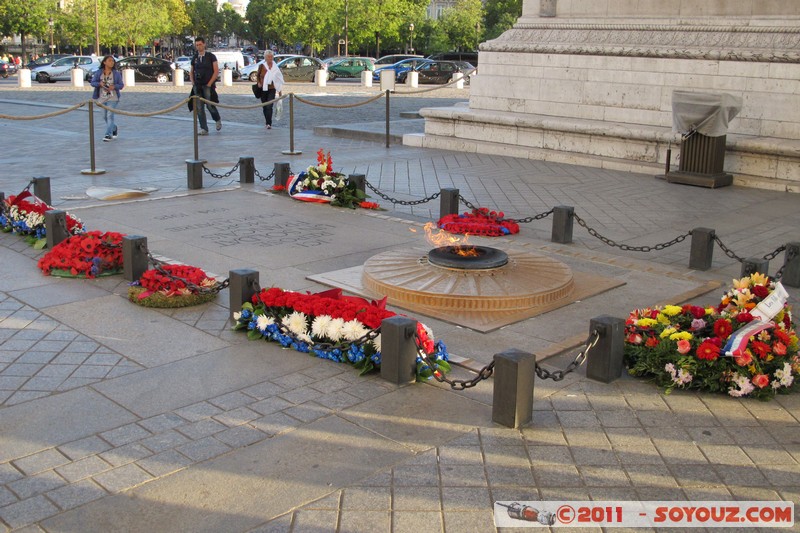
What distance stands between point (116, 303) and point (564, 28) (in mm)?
10669

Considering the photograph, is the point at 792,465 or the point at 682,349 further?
the point at 682,349

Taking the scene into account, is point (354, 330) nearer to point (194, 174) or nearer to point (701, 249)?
point (701, 249)

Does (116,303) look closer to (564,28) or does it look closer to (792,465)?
(792,465)

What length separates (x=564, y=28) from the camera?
15.1 m

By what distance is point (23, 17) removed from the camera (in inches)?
2066

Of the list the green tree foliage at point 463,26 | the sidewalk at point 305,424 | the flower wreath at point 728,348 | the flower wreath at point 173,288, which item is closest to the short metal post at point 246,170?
the sidewalk at point 305,424

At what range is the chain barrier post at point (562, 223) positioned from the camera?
28.9 ft

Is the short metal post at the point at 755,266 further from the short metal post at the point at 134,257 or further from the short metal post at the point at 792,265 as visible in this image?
the short metal post at the point at 134,257

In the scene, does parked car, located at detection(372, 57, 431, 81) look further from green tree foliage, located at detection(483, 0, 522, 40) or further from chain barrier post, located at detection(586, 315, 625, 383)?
chain barrier post, located at detection(586, 315, 625, 383)

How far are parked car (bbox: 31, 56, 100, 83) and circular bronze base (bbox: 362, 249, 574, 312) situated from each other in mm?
32483

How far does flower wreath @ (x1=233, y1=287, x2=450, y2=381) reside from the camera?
17.6 feet

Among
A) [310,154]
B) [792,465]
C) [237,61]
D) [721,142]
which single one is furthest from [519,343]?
[237,61]

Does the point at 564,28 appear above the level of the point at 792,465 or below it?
above

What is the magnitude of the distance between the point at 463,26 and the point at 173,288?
57811mm
